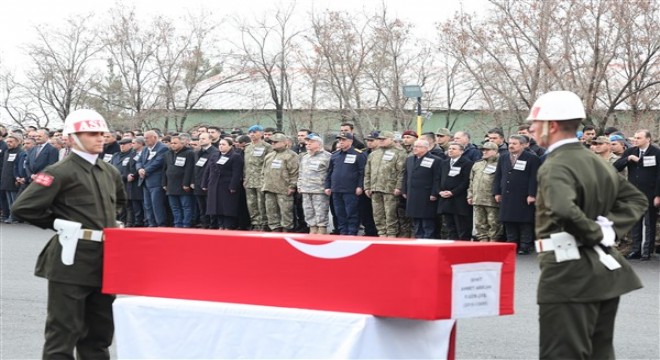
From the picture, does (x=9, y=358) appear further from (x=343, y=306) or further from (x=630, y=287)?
(x=630, y=287)

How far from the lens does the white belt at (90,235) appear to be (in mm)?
6855

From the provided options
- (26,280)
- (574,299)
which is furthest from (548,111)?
(26,280)

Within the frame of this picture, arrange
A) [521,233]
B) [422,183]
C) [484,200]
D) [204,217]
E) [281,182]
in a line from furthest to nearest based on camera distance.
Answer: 1. [204,217]
2. [281,182]
3. [422,183]
4. [484,200]
5. [521,233]

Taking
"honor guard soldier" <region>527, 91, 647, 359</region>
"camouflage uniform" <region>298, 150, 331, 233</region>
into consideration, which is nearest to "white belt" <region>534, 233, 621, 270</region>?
"honor guard soldier" <region>527, 91, 647, 359</region>

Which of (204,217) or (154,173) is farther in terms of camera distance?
(154,173)

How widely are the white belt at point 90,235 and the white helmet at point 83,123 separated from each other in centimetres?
70

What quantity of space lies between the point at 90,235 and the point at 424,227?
10479 mm

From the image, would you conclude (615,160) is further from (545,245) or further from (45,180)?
(45,180)

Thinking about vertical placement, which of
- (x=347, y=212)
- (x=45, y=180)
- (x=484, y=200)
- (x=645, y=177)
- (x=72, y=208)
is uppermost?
(x=45, y=180)

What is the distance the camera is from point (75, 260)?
6.80 metres

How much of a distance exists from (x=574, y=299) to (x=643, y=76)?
21934 mm

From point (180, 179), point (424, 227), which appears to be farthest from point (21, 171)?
point (424, 227)

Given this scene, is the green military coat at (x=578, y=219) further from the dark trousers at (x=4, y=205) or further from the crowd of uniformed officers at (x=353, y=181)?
the dark trousers at (x=4, y=205)

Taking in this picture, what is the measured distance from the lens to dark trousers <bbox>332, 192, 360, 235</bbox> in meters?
17.7
